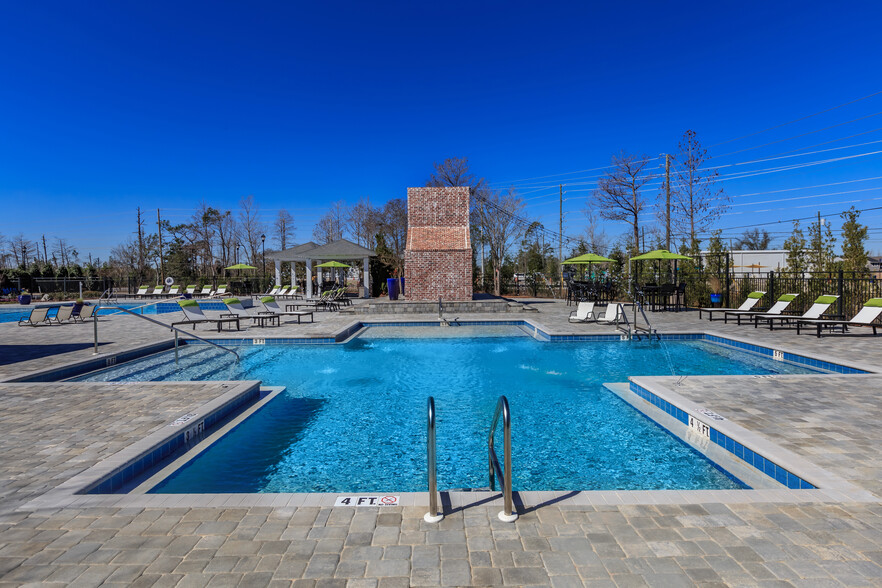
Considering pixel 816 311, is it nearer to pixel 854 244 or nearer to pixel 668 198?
pixel 854 244

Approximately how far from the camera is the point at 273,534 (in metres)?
2.74

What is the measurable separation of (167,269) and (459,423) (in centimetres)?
4141

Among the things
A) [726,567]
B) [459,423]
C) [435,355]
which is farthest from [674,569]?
[435,355]

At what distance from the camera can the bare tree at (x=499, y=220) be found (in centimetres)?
3419

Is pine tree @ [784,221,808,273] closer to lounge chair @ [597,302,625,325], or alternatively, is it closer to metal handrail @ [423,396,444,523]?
lounge chair @ [597,302,625,325]

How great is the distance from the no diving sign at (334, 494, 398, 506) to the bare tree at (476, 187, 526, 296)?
101ft

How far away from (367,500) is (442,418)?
2.89 metres

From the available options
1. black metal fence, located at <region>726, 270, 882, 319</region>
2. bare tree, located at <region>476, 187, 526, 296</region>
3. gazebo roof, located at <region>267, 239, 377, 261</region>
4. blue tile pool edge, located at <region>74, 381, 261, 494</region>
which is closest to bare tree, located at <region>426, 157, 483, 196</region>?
bare tree, located at <region>476, 187, 526, 296</region>

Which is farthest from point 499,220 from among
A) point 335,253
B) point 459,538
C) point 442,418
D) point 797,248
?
point 459,538

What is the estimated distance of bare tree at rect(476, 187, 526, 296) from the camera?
3419 centimetres

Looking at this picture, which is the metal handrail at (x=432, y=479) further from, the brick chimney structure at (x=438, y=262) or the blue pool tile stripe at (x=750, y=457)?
the brick chimney structure at (x=438, y=262)

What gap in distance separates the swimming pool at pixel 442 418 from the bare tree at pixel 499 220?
2364 cm

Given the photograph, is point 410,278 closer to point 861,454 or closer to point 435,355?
point 435,355

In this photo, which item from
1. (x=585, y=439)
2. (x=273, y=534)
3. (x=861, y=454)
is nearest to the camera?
(x=273, y=534)
